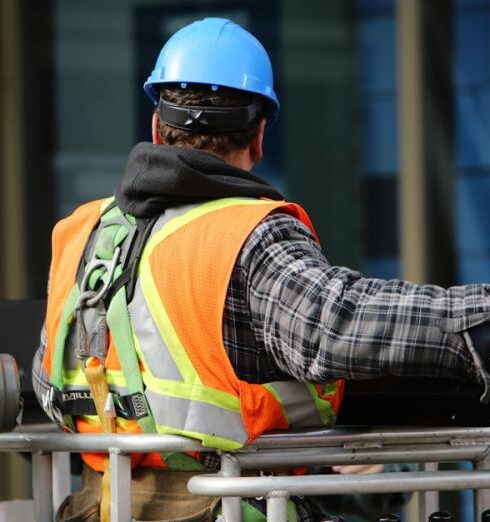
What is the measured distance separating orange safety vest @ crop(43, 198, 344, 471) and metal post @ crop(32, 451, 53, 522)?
0.67 ft

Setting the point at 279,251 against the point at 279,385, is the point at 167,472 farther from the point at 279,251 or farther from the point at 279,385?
the point at 279,251

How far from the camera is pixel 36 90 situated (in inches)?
259

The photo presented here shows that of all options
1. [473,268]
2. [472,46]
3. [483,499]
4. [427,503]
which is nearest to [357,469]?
[427,503]

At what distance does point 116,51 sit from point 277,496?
4.57 metres

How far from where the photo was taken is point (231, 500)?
235cm

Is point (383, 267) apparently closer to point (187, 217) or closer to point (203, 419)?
point (187, 217)

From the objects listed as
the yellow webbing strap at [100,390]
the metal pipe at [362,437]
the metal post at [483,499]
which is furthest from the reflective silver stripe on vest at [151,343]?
the metal post at [483,499]

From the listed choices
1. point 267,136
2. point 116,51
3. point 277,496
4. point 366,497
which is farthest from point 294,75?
point 277,496

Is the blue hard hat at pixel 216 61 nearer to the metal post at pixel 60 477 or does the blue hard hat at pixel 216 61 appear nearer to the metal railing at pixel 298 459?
the metal railing at pixel 298 459

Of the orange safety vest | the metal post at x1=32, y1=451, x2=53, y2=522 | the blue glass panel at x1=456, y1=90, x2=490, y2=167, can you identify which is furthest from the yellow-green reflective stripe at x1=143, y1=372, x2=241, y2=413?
the blue glass panel at x1=456, y1=90, x2=490, y2=167

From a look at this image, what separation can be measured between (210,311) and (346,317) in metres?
0.29

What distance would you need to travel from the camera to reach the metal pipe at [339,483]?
220cm

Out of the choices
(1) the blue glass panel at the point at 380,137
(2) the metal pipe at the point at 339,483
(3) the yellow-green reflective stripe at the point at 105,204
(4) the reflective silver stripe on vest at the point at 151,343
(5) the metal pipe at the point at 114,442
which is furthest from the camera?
(1) the blue glass panel at the point at 380,137

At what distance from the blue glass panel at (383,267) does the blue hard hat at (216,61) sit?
333cm
